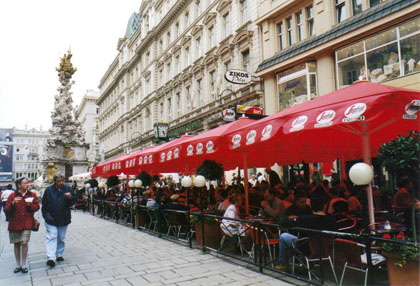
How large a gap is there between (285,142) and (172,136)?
78.1 ft

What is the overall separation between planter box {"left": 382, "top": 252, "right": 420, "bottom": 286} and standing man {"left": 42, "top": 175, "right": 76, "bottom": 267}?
254 inches

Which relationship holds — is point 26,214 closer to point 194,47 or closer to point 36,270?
point 36,270

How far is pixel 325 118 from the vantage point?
5316 millimetres

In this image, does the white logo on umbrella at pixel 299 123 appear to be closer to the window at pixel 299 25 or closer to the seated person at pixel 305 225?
the seated person at pixel 305 225

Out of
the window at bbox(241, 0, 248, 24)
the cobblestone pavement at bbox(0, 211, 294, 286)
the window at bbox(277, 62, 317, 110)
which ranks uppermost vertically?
the window at bbox(241, 0, 248, 24)

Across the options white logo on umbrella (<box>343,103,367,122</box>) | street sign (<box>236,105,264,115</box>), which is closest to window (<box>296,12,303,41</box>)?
Answer: street sign (<box>236,105,264,115</box>)

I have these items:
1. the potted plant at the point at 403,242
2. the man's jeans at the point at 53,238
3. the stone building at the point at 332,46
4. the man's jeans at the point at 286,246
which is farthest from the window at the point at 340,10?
the man's jeans at the point at 53,238

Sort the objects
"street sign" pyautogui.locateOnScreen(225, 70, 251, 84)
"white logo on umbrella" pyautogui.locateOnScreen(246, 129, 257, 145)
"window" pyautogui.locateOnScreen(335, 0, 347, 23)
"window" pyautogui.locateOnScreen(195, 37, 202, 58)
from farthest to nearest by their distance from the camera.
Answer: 1. "window" pyautogui.locateOnScreen(195, 37, 202, 58)
2. "street sign" pyautogui.locateOnScreen(225, 70, 251, 84)
3. "window" pyautogui.locateOnScreen(335, 0, 347, 23)
4. "white logo on umbrella" pyautogui.locateOnScreen(246, 129, 257, 145)

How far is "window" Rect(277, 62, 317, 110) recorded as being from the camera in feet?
55.6

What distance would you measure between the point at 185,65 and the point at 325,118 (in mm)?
27518

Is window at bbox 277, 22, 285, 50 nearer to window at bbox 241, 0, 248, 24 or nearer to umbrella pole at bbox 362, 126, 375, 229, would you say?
window at bbox 241, 0, 248, 24

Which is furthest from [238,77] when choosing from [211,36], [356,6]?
[211,36]

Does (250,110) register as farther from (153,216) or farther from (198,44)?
(198,44)

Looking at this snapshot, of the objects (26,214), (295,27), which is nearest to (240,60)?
(295,27)
